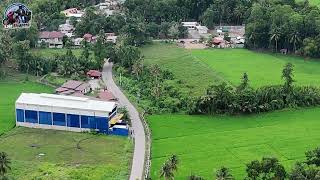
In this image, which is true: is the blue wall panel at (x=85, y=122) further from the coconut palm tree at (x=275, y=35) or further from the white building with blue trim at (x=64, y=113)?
the coconut palm tree at (x=275, y=35)

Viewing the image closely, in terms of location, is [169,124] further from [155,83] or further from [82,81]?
[82,81]

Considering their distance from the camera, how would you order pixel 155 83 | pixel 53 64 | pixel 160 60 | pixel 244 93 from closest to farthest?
pixel 244 93 < pixel 155 83 < pixel 53 64 < pixel 160 60

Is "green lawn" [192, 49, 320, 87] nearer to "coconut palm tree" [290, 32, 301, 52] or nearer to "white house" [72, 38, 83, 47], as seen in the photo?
"coconut palm tree" [290, 32, 301, 52]

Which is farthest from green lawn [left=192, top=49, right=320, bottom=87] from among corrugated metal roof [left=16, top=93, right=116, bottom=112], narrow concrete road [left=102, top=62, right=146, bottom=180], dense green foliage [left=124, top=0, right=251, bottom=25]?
corrugated metal roof [left=16, top=93, right=116, bottom=112]

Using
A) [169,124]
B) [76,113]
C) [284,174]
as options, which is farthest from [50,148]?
[284,174]

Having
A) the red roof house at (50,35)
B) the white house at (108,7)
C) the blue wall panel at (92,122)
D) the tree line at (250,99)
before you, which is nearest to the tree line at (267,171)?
the blue wall panel at (92,122)
